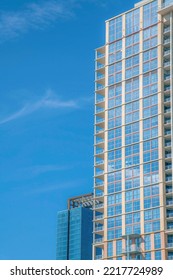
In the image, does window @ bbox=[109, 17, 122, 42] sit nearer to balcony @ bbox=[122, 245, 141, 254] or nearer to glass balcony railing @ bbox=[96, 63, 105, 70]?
glass balcony railing @ bbox=[96, 63, 105, 70]

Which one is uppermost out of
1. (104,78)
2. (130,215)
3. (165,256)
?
(104,78)

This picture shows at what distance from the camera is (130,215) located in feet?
401

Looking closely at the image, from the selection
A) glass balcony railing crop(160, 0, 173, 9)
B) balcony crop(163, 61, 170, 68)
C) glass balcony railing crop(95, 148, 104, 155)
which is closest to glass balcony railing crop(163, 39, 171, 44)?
balcony crop(163, 61, 170, 68)

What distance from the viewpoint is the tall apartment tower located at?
119m

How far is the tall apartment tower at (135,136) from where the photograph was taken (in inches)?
4680

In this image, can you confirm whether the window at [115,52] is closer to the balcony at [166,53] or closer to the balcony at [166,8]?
the balcony at [166,53]

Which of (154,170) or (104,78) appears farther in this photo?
(104,78)

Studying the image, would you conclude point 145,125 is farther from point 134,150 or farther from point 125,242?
point 125,242

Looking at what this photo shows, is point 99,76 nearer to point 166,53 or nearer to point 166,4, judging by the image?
point 166,53

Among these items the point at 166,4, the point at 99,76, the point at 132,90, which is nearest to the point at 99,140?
the point at 132,90

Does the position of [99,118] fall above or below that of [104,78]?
below

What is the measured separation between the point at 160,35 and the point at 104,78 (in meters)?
16.9
